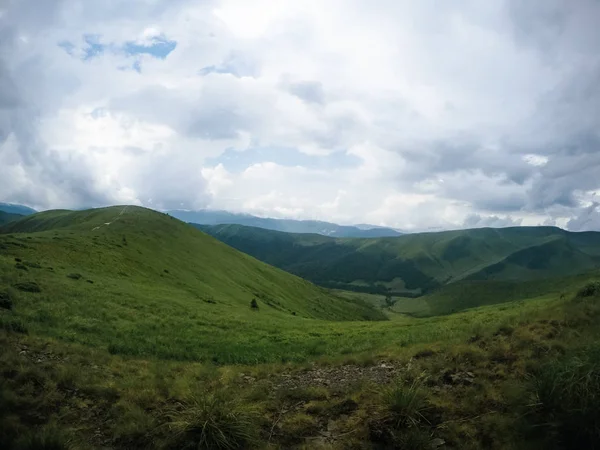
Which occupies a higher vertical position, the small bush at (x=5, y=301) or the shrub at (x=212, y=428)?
the small bush at (x=5, y=301)

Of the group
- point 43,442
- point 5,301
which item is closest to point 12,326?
point 5,301

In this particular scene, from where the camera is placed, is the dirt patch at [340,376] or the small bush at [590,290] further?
the small bush at [590,290]

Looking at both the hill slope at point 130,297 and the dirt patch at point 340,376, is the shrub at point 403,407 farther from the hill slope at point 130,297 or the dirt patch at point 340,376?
the hill slope at point 130,297

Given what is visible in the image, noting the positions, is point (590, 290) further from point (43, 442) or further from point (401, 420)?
point (43, 442)

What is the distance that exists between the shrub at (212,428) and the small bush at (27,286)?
77.6 ft

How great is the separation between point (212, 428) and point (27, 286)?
25330 millimetres

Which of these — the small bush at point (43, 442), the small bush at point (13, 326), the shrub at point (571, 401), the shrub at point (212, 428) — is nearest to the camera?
the shrub at point (571, 401)

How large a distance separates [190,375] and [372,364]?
750cm

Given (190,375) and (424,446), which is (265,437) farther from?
(190,375)

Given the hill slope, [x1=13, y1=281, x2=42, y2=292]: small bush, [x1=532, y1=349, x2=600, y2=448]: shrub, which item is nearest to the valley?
[x1=532, y1=349, x2=600, y2=448]: shrub

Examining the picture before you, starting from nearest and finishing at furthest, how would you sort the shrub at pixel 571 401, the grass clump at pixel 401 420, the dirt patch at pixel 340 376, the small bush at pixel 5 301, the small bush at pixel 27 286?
1. the shrub at pixel 571 401
2. the grass clump at pixel 401 420
3. the dirt patch at pixel 340 376
4. the small bush at pixel 5 301
5. the small bush at pixel 27 286

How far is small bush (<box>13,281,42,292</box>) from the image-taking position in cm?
2655

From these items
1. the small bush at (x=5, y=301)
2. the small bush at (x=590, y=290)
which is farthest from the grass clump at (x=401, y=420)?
the small bush at (x=5, y=301)

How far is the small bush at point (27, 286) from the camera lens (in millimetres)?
26547
